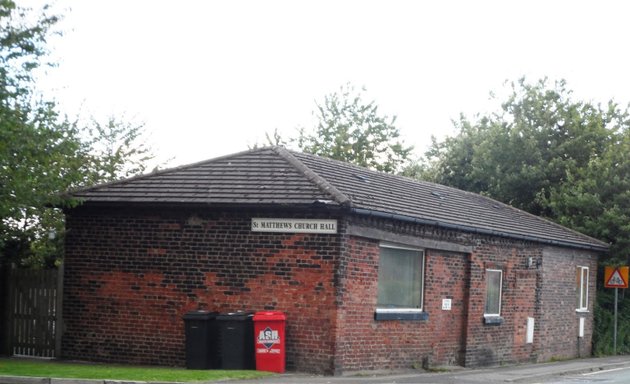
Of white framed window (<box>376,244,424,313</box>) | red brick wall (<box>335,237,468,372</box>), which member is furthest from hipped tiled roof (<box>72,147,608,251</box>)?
red brick wall (<box>335,237,468,372</box>)

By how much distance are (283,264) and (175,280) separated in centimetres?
240

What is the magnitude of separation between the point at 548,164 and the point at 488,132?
3392 mm

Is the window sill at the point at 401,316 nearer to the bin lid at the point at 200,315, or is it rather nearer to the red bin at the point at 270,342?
the red bin at the point at 270,342

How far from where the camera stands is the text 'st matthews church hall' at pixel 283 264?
1870cm

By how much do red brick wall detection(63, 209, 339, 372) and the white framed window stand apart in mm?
1982

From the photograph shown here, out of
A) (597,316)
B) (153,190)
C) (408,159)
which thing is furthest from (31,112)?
(408,159)

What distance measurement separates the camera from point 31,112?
18312mm

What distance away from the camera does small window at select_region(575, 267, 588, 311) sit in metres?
29.9

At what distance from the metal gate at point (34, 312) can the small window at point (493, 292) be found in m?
10.4

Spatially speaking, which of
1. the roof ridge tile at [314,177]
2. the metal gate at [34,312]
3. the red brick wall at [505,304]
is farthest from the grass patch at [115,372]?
the red brick wall at [505,304]

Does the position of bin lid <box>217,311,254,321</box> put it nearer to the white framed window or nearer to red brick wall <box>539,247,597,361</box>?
the white framed window

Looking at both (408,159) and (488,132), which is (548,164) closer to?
(488,132)

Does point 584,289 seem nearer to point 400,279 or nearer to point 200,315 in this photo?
point 400,279

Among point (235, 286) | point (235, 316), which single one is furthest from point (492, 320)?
point (235, 316)
